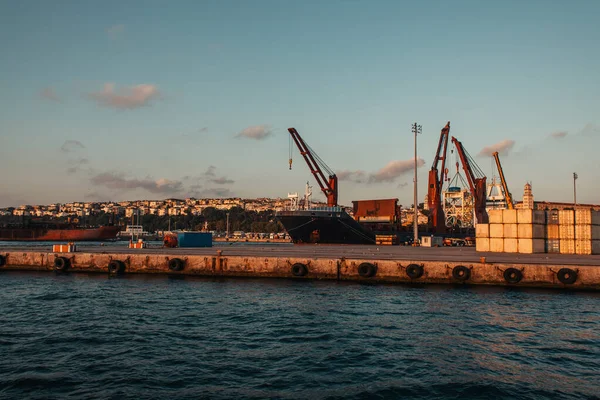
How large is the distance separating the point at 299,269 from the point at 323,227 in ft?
142

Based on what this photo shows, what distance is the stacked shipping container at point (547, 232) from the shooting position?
49906 mm

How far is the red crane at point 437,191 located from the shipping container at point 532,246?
61.0 metres

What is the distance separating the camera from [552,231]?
168 ft

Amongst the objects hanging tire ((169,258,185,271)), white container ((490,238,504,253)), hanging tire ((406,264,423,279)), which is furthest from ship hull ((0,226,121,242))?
hanging tire ((406,264,423,279))

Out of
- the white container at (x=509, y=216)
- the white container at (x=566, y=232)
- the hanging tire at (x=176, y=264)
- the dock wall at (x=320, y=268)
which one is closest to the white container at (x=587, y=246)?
the white container at (x=566, y=232)

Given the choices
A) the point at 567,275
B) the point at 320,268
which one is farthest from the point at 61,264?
the point at 567,275

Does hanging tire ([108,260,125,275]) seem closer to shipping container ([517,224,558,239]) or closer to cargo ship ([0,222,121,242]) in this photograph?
shipping container ([517,224,558,239])

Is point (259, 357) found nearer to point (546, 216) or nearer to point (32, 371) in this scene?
point (32, 371)

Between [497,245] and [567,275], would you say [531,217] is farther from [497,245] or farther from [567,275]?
[567,275]

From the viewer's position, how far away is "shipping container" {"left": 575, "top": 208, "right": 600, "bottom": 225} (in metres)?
49.7

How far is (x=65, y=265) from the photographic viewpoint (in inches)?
1858

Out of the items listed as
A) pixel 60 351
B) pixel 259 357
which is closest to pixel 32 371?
pixel 60 351

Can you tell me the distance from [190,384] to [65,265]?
37.9 metres

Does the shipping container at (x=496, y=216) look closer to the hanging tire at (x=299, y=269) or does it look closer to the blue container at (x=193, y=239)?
the hanging tire at (x=299, y=269)
